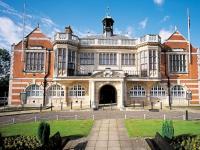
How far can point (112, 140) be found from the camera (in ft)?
41.5

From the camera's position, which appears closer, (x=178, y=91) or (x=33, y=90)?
(x=33, y=90)

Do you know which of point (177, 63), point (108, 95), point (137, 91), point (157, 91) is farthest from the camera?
point (108, 95)

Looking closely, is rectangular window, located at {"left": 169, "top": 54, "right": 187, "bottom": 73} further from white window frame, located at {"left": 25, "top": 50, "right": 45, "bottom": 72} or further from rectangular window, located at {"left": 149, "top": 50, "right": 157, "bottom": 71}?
white window frame, located at {"left": 25, "top": 50, "right": 45, "bottom": 72}

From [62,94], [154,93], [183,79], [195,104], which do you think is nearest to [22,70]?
[62,94]

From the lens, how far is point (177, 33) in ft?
121

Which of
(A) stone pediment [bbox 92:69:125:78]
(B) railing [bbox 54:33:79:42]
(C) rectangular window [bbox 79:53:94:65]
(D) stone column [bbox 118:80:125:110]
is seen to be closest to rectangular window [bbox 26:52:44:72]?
(B) railing [bbox 54:33:79:42]

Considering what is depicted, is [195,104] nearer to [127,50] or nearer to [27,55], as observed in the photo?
[127,50]

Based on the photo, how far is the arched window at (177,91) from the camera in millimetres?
35062

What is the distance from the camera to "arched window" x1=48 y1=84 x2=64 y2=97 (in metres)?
34.4

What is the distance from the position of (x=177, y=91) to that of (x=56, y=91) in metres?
18.3

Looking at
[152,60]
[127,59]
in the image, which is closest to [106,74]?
[127,59]

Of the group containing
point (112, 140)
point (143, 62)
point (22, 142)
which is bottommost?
point (112, 140)

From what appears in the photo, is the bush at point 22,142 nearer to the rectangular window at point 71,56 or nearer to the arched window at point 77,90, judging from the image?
the arched window at point 77,90

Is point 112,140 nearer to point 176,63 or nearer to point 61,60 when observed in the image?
point 61,60
